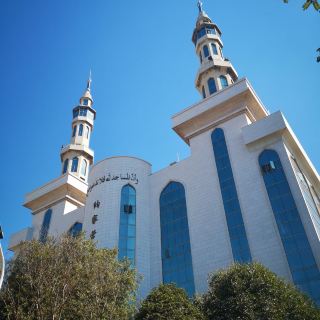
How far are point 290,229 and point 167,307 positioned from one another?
9418 mm

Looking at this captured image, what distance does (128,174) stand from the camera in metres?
28.2

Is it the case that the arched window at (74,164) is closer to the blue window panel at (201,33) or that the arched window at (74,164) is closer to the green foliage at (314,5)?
the blue window panel at (201,33)

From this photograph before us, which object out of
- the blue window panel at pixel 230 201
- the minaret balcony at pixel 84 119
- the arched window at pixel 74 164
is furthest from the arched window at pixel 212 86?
the arched window at pixel 74 164

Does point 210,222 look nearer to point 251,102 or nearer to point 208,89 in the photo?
point 251,102

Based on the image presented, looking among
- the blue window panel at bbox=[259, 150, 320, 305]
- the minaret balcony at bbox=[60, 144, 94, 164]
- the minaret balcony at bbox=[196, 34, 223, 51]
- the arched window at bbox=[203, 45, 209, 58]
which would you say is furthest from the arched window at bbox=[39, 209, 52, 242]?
the minaret balcony at bbox=[196, 34, 223, 51]

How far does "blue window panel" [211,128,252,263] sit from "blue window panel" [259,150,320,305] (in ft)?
6.86

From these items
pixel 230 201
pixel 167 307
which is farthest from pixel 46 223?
pixel 167 307

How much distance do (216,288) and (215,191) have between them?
9467mm

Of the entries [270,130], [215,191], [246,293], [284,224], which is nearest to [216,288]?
[246,293]

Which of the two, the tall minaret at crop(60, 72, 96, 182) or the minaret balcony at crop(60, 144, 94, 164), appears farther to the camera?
the minaret balcony at crop(60, 144, 94, 164)

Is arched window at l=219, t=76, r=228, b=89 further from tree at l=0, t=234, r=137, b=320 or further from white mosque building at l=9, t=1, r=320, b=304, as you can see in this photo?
tree at l=0, t=234, r=137, b=320

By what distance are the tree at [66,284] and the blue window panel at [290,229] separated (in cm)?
842

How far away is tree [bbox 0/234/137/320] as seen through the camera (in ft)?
43.1

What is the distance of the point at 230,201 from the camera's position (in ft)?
75.4
